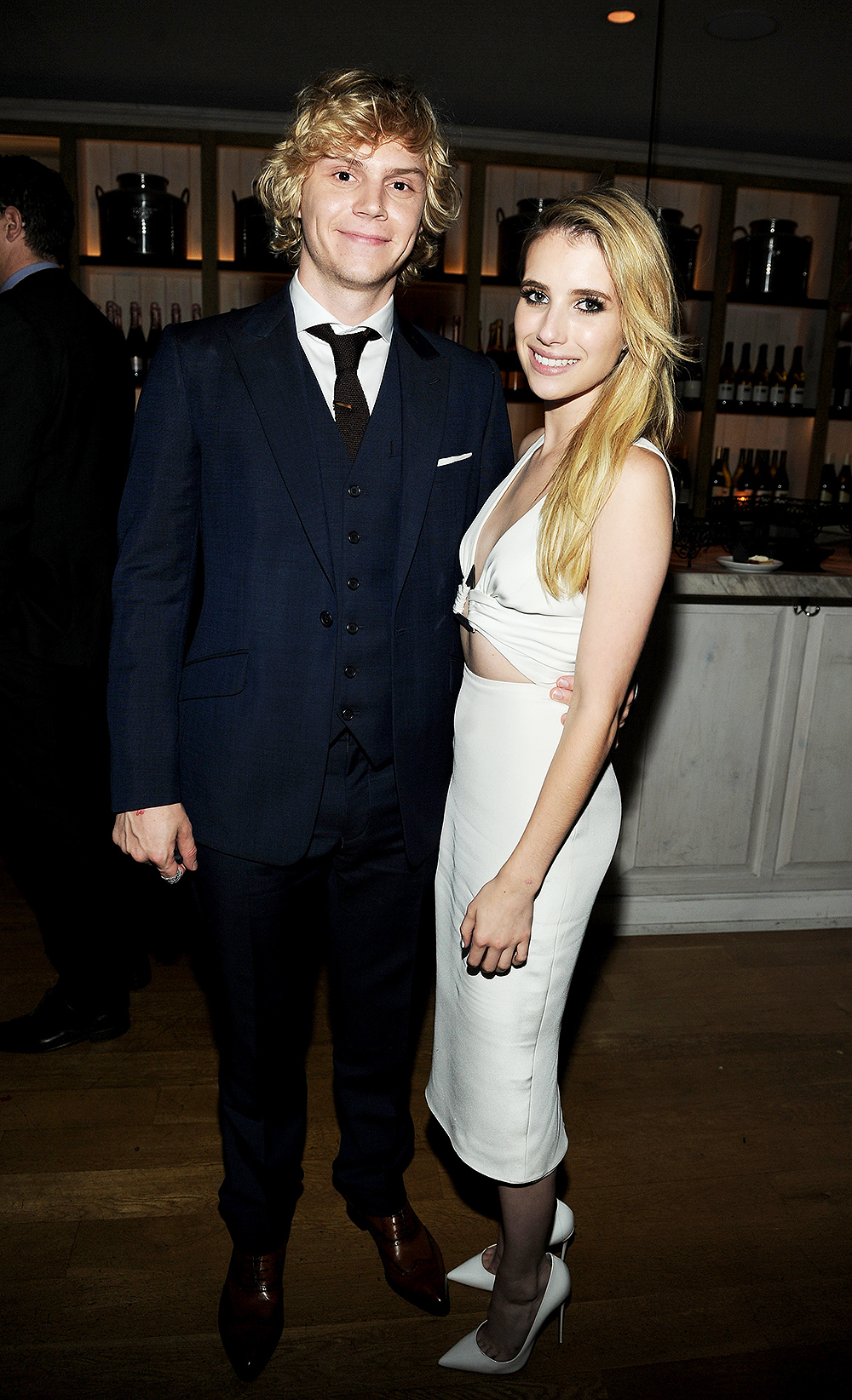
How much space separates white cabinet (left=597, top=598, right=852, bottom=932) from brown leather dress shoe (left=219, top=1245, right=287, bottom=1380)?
5.27 feet

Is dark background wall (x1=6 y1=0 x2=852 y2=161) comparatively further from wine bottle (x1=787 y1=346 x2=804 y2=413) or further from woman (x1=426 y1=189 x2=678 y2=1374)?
woman (x1=426 y1=189 x2=678 y2=1374)

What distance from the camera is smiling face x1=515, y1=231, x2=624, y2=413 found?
1214mm

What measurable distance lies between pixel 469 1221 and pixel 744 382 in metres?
4.85

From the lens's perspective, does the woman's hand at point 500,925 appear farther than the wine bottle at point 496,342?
No

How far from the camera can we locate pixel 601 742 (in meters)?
1.23

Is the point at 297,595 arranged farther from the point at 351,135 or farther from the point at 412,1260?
the point at 412,1260

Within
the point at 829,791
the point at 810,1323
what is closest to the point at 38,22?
the point at 829,791

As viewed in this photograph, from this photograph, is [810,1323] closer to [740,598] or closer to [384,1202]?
[384,1202]

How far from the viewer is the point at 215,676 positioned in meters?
1.34

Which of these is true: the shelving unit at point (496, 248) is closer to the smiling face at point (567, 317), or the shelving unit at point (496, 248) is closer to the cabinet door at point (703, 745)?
the cabinet door at point (703, 745)

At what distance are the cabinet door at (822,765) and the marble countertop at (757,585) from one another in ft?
0.23

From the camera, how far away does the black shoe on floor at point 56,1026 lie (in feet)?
7.39

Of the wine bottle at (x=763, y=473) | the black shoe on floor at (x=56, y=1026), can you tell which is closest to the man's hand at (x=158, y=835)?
the black shoe on floor at (x=56, y=1026)

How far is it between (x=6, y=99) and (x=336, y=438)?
447 cm
